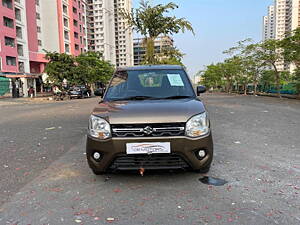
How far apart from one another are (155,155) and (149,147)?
128 mm

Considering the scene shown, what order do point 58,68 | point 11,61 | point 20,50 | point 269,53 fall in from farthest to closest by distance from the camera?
point 20,50
point 11,61
point 58,68
point 269,53

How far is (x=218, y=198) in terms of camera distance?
2943mm

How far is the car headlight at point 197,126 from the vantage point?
3100 mm

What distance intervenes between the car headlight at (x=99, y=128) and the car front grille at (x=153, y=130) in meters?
0.19

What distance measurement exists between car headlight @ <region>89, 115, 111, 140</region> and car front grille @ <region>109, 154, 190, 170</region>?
0.33 metres

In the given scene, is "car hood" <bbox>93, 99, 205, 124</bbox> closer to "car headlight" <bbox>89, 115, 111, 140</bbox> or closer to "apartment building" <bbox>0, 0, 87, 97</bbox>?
"car headlight" <bbox>89, 115, 111, 140</bbox>

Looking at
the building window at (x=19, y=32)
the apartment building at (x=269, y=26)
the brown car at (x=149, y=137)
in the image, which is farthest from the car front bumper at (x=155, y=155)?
the apartment building at (x=269, y=26)

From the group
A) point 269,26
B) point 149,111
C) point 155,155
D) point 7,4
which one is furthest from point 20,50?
point 269,26

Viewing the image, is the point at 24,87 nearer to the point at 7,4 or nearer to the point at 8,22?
the point at 8,22

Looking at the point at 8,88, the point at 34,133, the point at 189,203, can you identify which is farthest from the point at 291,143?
the point at 8,88

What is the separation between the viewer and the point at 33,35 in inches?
1631

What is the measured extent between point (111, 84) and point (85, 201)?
2131 mm

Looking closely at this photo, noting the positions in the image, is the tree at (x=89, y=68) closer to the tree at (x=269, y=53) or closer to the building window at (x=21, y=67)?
the building window at (x=21, y=67)

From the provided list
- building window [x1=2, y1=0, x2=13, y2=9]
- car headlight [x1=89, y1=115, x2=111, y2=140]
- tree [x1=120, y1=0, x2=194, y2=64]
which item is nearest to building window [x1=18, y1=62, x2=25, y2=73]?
building window [x1=2, y1=0, x2=13, y2=9]
